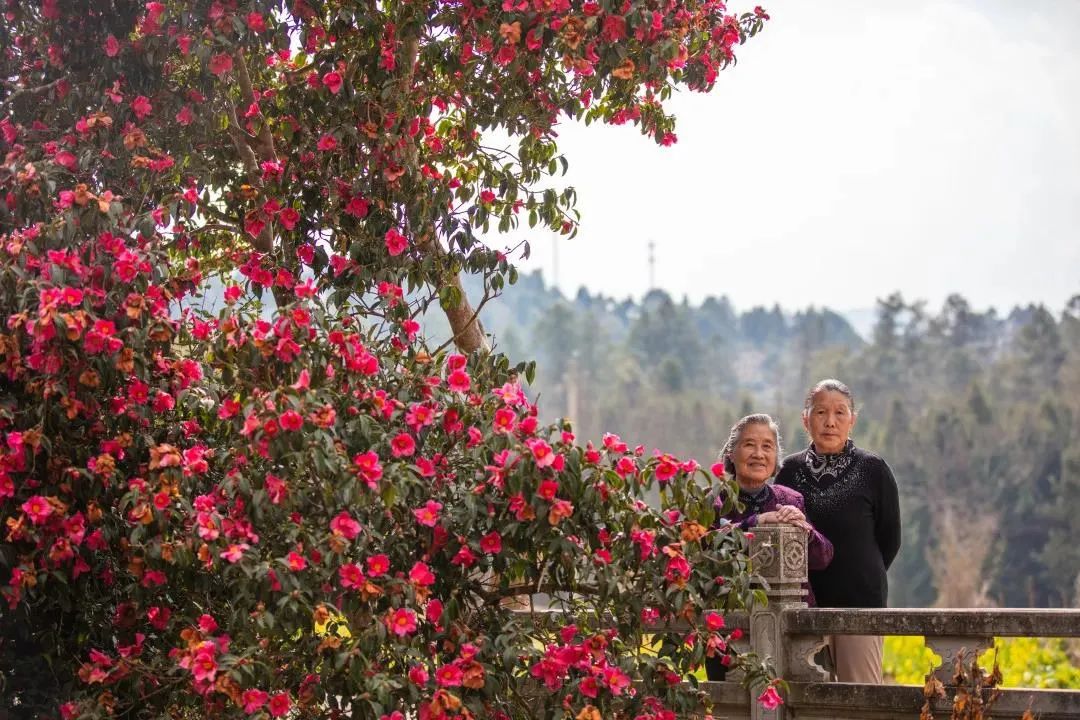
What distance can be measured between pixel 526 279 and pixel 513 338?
102 ft

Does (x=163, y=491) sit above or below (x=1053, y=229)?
below

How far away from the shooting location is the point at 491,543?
161 inches

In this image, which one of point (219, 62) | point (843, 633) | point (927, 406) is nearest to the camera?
point (219, 62)

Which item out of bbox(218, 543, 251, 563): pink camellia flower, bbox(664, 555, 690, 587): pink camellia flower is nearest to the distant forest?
bbox(664, 555, 690, 587): pink camellia flower

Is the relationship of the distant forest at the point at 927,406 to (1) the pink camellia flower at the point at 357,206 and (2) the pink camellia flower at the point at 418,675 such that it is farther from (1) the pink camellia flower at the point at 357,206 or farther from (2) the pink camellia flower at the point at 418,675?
(2) the pink camellia flower at the point at 418,675

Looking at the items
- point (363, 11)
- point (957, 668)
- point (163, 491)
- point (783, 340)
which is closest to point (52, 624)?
point (163, 491)

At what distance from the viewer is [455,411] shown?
14.1 ft

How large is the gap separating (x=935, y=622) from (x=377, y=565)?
1986 mm

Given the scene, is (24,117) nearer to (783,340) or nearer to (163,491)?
(163,491)

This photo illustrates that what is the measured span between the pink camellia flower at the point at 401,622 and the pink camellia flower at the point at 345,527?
246 millimetres

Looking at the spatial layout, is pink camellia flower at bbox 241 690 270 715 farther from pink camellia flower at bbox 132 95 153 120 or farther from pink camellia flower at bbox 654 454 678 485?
pink camellia flower at bbox 132 95 153 120

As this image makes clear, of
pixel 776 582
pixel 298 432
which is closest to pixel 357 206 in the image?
pixel 298 432

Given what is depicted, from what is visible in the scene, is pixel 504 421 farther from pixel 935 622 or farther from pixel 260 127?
pixel 260 127

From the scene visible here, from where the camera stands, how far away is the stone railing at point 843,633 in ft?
15.2
